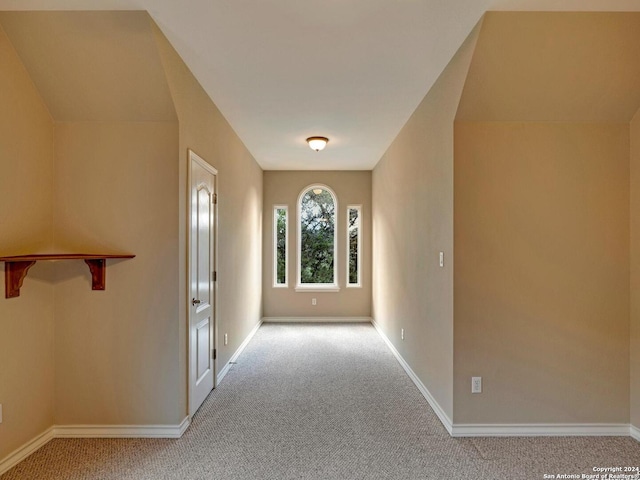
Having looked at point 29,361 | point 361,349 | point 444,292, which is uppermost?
point 444,292

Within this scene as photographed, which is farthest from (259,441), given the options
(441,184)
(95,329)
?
(441,184)

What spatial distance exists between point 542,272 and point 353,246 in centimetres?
407

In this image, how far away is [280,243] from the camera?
648cm

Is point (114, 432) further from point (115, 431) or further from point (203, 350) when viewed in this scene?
point (203, 350)

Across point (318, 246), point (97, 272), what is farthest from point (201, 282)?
point (318, 246)

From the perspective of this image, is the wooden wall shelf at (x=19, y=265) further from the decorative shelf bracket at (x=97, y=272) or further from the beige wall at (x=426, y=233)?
the beige wall at (x=426, y=233)

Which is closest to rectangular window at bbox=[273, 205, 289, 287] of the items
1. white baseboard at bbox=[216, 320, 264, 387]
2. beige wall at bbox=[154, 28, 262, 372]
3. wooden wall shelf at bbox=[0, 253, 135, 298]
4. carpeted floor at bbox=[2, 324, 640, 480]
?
beige wall at bbox=[154, 28, 262, 372]

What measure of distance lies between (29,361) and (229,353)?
1.91m

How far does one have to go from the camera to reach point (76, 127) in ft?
8.18

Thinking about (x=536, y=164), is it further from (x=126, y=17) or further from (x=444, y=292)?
(x=126, y=17)

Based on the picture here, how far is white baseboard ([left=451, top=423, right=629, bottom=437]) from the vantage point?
8.18 ft

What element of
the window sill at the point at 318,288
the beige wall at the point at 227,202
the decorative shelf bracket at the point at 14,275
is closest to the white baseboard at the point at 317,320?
the beige wall at the point at 227,202

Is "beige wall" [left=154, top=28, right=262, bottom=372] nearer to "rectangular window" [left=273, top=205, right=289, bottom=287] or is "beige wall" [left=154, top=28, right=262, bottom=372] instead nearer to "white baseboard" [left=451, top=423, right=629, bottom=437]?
"rectangular window" [left=273, top=205, right=289, bottom=287]

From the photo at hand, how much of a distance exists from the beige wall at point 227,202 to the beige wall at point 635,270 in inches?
127
